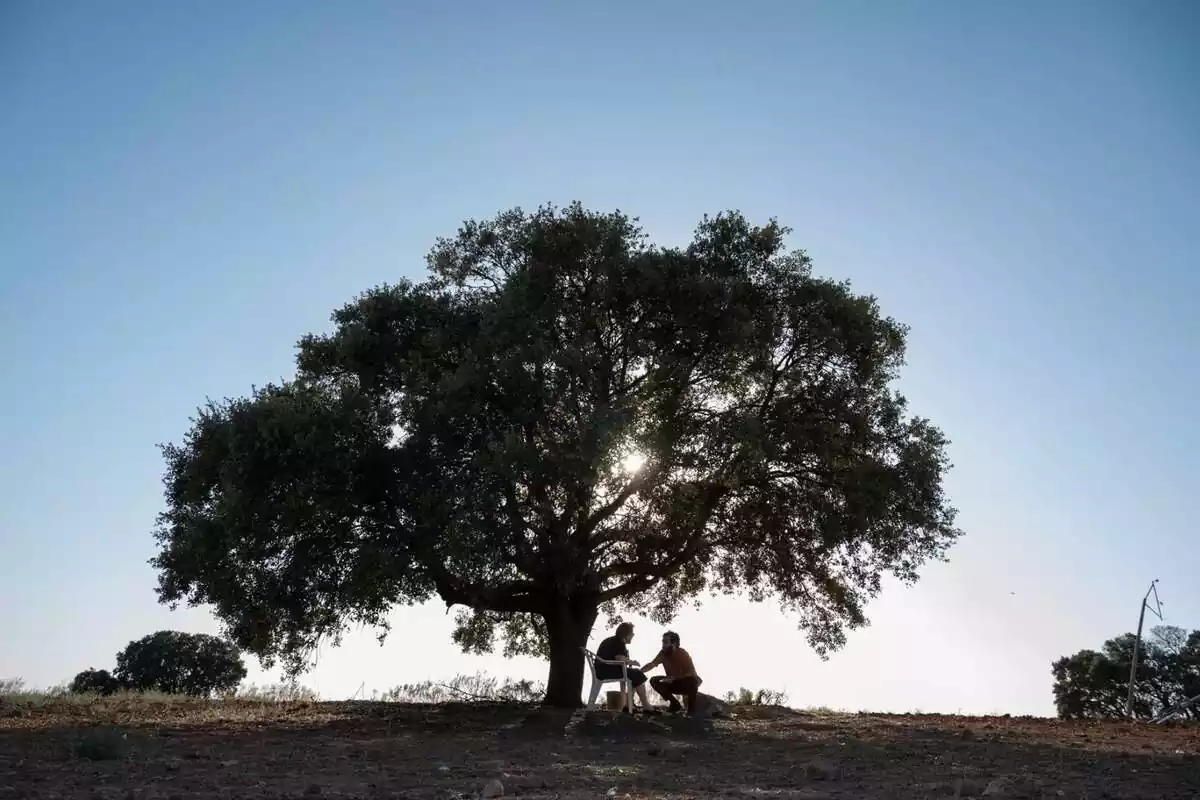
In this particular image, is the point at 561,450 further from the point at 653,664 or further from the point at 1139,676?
the point at 1139,676

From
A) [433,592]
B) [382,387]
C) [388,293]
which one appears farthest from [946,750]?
[388,293]

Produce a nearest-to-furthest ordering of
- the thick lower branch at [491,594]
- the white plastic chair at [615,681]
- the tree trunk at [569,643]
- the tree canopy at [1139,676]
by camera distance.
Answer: the white plastic chair at [615,681], the thick lower branch at [491,594], the tree trunk at [569,643], the tree canopy at [1139,676]

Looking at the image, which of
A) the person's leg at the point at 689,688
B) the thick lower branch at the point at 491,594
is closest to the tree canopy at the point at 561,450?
the thick lower branch at the point at 491,594

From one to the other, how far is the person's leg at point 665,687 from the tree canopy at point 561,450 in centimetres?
260

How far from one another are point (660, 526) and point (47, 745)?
36.5ft

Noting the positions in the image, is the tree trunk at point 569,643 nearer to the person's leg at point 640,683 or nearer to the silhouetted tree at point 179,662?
the person's leg at point 640,683

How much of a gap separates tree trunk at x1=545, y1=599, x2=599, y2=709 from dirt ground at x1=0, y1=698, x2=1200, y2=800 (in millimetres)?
1533

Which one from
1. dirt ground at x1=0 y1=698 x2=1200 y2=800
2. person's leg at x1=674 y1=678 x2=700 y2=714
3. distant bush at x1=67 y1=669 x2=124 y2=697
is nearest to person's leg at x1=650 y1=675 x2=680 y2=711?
person's leg at x1=674 y1=678 x2=700 y2=714

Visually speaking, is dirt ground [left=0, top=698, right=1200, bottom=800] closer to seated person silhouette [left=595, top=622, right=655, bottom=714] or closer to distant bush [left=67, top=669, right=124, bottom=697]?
seated person silhouette [left=595, top=622, right=655, bottom=714]

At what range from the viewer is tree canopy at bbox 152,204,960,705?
1778cm

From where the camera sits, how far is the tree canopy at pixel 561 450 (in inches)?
700

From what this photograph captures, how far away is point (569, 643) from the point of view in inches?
810

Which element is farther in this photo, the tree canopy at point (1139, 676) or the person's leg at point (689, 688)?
the tree canopy at point (1139, 676)

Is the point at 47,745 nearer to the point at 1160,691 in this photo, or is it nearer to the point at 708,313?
the point at 708,313
